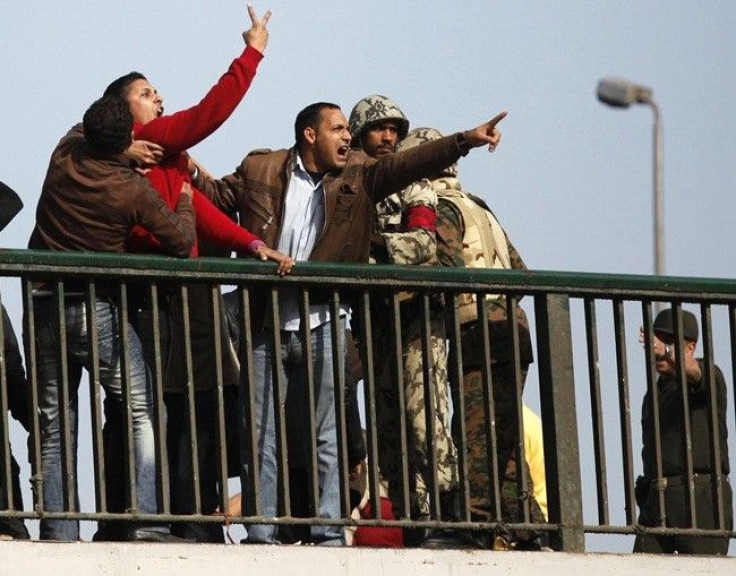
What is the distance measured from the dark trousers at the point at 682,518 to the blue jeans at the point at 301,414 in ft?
4.73

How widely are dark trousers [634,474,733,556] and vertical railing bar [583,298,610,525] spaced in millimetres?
259

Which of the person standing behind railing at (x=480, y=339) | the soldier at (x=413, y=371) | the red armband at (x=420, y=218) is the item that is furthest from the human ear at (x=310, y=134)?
the person standing behind railing at (x=480, y=339)

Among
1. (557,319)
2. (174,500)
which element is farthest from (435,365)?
(174,500)

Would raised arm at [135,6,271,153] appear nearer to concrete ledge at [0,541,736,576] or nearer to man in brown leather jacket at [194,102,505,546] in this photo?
man in brown leather jacket at [194,102,505,546]

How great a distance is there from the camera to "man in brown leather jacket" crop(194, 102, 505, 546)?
10219mm

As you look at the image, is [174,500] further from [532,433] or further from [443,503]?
[532,433]

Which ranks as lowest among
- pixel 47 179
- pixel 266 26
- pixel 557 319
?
pixel 557 319

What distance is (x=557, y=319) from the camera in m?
10.6

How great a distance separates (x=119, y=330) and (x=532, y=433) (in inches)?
111

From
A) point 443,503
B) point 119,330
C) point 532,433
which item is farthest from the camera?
point 532,433

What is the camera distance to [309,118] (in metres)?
11.1

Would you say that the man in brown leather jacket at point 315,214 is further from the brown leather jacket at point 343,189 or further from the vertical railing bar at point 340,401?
the vertical railing bar at point 340,401

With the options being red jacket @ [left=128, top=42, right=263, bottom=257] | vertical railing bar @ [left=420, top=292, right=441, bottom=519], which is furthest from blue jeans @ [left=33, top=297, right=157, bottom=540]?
vertical railing bar @ [left=420, top=292, right=441, bottom=519]

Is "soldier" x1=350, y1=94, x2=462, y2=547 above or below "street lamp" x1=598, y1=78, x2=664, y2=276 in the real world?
below
